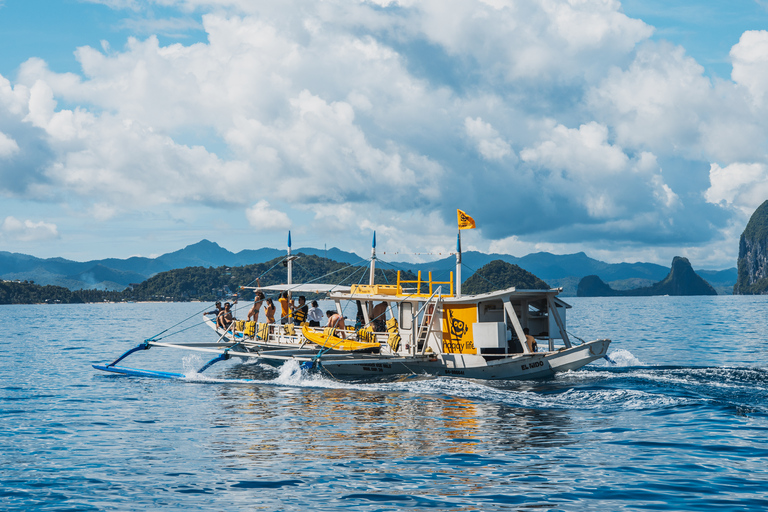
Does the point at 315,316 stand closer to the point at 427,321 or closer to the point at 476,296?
the point at 427,321

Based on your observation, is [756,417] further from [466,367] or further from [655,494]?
[466,367]

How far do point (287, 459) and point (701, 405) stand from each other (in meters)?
13.1

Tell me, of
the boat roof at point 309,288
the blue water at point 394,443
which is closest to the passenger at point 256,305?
the boat roof at point 309,288

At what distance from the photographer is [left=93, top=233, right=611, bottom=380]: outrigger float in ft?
81.1

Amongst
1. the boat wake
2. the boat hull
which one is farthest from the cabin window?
the boat wake

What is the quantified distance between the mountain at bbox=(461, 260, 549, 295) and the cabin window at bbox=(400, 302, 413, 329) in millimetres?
98496

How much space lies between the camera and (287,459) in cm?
1454

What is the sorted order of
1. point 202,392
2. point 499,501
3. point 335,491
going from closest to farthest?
point 499,501
point 335,491
point 202,392

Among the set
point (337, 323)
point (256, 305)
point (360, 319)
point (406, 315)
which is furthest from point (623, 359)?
point (256, 305)

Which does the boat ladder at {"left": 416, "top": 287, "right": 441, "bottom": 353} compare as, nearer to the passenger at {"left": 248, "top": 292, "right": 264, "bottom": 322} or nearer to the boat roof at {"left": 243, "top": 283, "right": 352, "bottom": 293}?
the boat roof at {"left": 243, "top": 283, "right": 352, "bottom": 293}

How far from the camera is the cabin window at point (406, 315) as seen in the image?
91.9 ft

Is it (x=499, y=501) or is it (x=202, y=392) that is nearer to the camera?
(x=499, y=501)

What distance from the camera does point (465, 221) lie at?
27281 mm

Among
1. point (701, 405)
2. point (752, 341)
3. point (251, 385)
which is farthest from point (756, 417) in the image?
point (752, 341)
